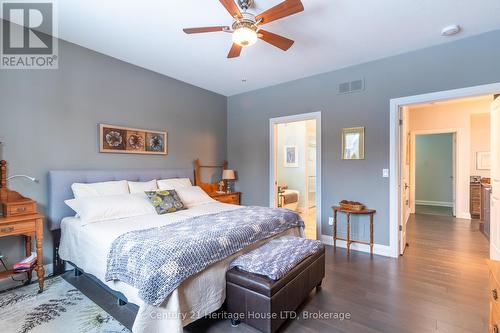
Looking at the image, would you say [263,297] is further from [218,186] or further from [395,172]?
[218,186]

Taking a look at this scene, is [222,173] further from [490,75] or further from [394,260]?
[490,75]

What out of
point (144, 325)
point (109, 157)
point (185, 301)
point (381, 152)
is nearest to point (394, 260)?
point (381, 152)

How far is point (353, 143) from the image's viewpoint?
12.6 ft

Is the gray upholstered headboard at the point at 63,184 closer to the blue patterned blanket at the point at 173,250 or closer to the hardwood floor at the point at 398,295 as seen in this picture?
the hardwood floor at the point at 398,295

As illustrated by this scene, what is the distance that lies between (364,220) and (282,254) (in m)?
2.20

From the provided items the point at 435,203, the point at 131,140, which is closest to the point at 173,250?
the point at 131,140

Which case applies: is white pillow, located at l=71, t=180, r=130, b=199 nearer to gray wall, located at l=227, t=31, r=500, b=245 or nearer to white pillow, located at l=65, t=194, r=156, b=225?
white pillow, located at l=65, t=194, r=156, b=225

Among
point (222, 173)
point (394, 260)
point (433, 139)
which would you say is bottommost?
point (394, 260)

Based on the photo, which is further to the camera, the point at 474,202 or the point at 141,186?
the point at 474,202

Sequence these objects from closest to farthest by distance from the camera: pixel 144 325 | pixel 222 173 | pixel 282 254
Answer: pixel 144 325
pixel 282 254
pixel 222 173

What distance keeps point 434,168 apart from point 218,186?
715cm

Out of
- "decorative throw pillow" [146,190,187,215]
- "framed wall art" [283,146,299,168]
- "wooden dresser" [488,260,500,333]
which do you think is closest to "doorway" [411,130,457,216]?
"framed wall art" [283,146,299,168]

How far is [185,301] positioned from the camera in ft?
5.62

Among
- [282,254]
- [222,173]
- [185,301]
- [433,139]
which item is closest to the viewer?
[185,301]
